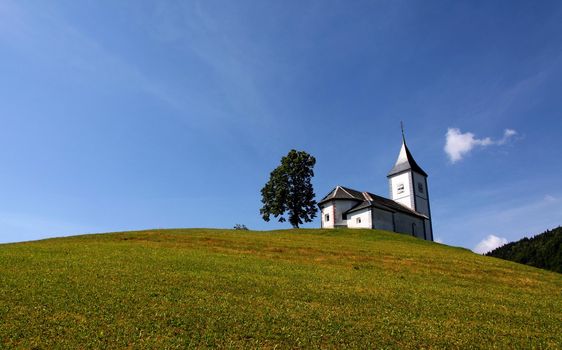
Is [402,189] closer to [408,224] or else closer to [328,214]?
[408,224]

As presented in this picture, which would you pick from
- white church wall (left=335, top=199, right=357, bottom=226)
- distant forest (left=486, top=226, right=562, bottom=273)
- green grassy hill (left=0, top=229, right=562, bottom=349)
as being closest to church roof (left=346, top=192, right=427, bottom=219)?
white church wall (left=335, top=199, right=357, bottom=226)

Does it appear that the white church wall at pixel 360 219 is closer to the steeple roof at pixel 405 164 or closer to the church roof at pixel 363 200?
the church roof at pixel 363 200

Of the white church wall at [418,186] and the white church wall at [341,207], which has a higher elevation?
the white church wall at [418,186]

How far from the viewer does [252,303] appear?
57.9 ft

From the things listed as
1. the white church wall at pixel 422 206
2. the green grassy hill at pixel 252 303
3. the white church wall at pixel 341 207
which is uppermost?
the white church wall at pixel 422 206

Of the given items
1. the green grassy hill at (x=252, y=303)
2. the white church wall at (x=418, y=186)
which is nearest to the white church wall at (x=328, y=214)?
the white church wall at (x=418, y=186)

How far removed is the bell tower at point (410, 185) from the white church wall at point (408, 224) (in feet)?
7.13

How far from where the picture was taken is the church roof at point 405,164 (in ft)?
279

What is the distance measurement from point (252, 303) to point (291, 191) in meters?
66.0

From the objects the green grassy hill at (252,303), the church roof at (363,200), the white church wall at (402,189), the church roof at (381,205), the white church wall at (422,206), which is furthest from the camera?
the white church wall at (422,206)

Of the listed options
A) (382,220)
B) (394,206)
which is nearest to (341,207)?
(382,220)

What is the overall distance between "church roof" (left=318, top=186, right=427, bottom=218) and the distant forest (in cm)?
7282

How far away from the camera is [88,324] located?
14.2 m

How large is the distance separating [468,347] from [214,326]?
8.82 meters
